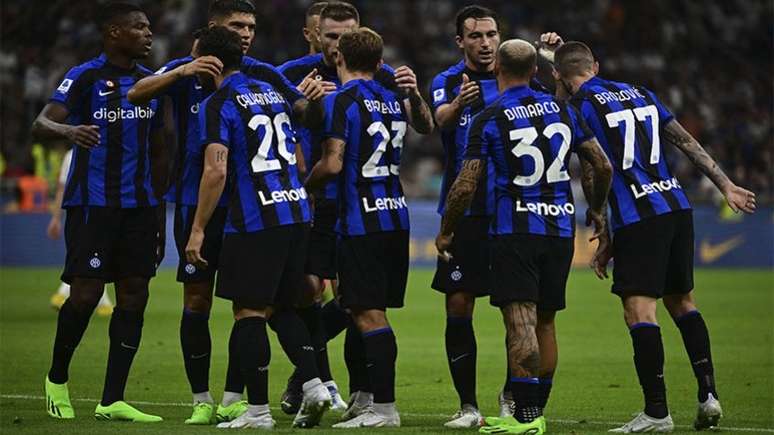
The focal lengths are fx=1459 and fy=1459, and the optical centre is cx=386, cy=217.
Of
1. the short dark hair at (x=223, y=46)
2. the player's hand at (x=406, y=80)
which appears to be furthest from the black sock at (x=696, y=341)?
the short dark hair at (x=223, y=46)

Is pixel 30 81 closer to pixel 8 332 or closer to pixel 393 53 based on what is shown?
pixel 393 53

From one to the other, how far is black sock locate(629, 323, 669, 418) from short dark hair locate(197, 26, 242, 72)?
2966 millimetres

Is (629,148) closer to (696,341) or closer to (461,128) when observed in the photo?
(461,128)

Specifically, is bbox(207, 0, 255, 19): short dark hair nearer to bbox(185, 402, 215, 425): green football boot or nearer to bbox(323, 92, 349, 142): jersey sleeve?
bbox(323, 92, 349, 142): jersey sleeve

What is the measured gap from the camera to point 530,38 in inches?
1400

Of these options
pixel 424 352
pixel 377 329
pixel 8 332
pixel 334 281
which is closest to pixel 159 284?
pixel 8 332

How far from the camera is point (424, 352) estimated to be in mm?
14711

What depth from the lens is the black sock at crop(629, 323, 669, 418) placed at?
8.90 m

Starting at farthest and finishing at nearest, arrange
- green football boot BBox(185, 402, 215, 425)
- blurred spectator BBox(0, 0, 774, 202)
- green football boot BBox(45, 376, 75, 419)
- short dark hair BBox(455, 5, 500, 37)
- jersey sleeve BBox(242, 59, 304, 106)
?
1. blurred spectator BBox(0, 0, 774, 202)
2. short dark hair BBox(455, 5, 500, 37)
3. green football boot BBox(45, 376, 75, 419)
4. jersey sleeve BBox(242, 59, 304, 106)
5. green football boot BBox(185, 402, 215, 425)

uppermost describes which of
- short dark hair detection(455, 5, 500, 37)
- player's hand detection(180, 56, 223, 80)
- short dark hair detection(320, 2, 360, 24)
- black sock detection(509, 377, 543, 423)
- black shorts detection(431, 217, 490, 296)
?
short dark hair detection(320, 2, 360, 24)

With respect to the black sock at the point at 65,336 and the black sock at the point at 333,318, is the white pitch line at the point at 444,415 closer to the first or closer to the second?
the black sock at the point at 65,336

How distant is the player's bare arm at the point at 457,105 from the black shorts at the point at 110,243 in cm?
205

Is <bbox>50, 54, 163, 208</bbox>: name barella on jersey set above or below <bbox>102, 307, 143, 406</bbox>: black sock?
above

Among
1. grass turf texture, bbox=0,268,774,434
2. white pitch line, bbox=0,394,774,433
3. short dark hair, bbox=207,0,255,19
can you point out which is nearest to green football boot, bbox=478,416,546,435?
grass turf texture, bbox=0,268,774,434
